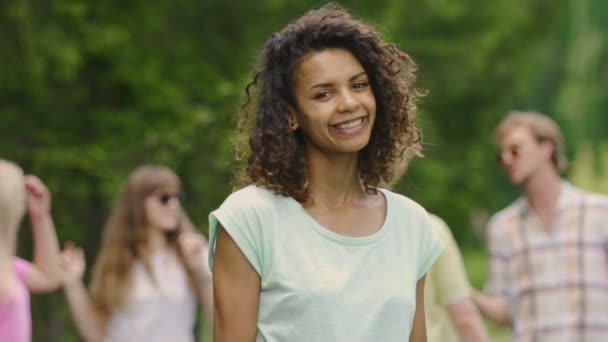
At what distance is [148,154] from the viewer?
1586 cm

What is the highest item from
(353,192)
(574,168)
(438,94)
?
(353,192)

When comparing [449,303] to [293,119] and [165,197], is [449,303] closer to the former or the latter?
[165,197]

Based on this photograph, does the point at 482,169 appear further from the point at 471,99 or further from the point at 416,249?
the point at 416,249

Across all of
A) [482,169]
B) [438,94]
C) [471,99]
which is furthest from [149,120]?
[482,169]

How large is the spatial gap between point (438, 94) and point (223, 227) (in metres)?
18.8

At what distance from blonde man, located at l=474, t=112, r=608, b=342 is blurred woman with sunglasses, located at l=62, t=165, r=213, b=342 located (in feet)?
5.26

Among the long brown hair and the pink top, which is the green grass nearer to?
the long brown hair

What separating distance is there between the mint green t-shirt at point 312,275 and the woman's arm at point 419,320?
175 millimetres

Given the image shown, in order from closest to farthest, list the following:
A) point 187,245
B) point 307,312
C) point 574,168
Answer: point 307,312, point 187,245, point 574,168

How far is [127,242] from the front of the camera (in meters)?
8.55

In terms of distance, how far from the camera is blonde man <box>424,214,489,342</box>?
265 inches

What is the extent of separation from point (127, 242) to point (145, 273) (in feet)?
0.91

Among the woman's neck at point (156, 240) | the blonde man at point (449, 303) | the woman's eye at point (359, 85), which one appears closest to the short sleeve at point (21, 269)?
the woman's neck at point (156, 240)

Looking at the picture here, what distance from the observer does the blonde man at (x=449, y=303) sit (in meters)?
6.74
